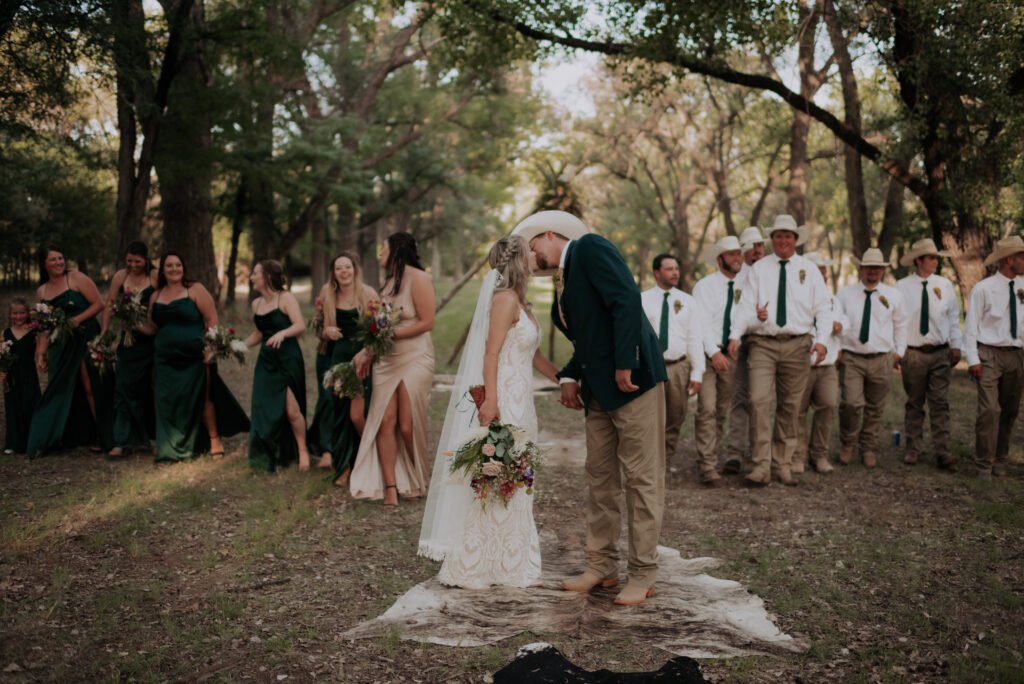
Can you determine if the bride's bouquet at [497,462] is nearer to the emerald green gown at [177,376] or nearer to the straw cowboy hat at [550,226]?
the straw cowboy hat at [550,226]

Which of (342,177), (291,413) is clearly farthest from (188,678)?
(342,177)

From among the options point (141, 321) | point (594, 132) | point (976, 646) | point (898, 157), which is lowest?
point (976, 646)

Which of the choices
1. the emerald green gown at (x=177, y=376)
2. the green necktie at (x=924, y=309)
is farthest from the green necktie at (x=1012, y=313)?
the emerald green gown at (x=177, y=376)

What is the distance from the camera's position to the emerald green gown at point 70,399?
363 inches

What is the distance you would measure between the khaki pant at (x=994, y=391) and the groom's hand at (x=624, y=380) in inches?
226

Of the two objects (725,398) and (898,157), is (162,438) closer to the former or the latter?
(725,398)

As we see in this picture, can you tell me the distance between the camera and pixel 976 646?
4621 millimetres

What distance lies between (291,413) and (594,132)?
90.0 ft

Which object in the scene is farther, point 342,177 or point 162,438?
point 342,177

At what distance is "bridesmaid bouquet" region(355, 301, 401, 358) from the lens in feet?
24.8

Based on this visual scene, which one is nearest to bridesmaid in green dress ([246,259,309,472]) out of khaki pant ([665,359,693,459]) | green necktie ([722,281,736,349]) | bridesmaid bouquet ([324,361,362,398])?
bridesmaid bouquet ([324,361,362,398])

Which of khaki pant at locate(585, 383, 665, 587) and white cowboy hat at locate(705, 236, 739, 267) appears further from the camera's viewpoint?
white cowboy hat at locate(705, 236, 739, 267)

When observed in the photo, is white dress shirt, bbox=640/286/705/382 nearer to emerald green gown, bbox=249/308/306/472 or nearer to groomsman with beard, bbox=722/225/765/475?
groomsman with beard, bbox=722/225/765/475

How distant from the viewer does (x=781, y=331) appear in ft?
28.5
